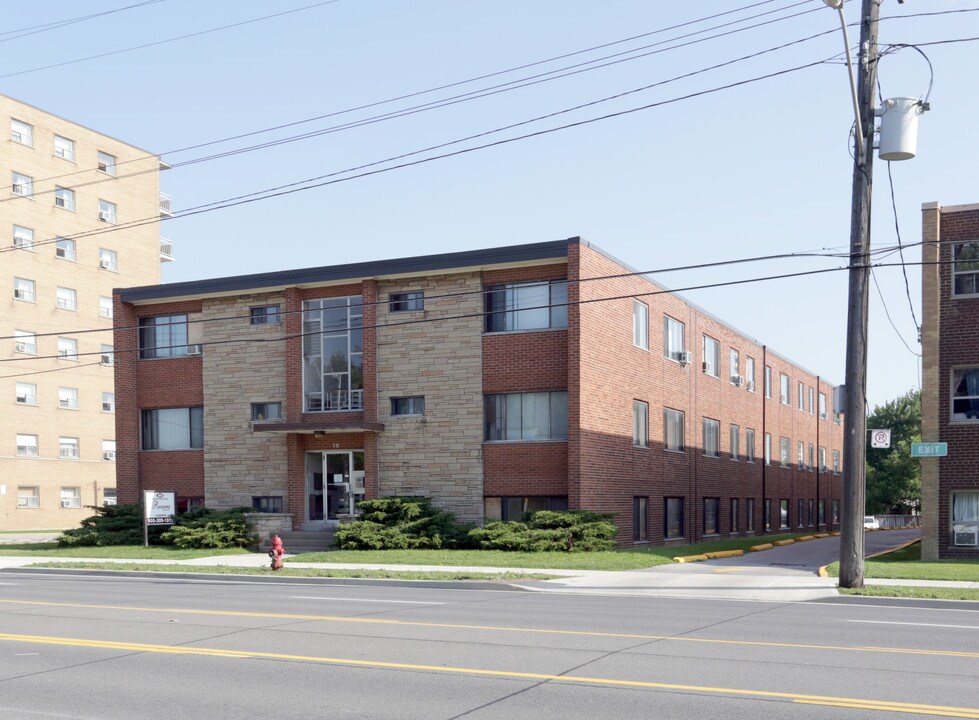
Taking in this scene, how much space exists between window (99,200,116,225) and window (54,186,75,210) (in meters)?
2.16

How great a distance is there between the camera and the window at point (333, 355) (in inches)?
1332

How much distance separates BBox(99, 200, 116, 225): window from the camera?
64438mm

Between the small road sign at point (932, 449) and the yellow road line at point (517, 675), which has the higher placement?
the small road sign at point (932, 449)

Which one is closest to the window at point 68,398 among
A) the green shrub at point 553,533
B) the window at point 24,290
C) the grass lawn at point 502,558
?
the window at point 24,290

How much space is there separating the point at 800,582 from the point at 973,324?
11215 mm

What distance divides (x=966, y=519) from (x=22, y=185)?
50223 mm

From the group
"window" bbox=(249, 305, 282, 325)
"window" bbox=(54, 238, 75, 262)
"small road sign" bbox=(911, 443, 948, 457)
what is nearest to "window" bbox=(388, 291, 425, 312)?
"window" bbox=(249, 305, 282, 325)

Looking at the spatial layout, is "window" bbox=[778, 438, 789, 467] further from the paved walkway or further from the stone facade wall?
the stone facade wall

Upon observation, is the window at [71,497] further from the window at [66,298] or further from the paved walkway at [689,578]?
the paved walkway at [689,578]

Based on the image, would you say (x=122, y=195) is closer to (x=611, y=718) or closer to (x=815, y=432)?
(x=815, y=432)

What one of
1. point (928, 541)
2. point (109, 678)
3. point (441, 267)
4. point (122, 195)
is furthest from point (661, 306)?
point (122, 195)

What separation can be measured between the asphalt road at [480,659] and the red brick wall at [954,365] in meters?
12.5

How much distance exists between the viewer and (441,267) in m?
31.8

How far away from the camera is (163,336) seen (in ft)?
123
